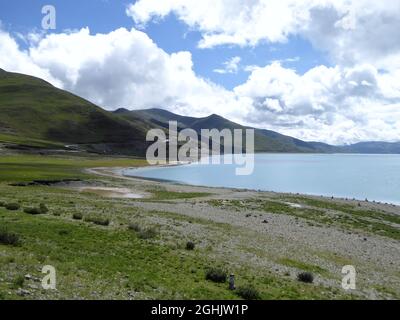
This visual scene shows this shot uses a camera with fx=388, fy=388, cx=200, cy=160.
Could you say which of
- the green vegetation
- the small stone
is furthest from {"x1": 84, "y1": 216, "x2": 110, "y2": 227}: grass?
the green vegetation

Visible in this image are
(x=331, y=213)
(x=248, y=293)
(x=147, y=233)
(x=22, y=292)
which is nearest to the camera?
(x=22, y=292)

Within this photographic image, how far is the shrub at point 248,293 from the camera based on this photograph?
2016cm

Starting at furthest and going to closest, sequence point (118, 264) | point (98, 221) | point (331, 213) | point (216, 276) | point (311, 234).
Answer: point (331, 213)
point (311, 234)
point (98, 221)
point (118, 264)
point (216, 276)

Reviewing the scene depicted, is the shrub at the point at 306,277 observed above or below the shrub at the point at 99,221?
below

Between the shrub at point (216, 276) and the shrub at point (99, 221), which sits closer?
the shrub at point (216, 276)

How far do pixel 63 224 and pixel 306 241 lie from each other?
2400cm

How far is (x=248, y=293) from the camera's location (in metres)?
20.2

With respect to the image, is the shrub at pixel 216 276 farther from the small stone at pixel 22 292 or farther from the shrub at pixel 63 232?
the shrub at pixel 63 232

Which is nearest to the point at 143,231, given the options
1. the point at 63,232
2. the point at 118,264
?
the point at 63,232

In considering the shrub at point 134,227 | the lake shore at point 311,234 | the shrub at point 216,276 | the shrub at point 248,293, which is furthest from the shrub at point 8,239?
the lake shore at point 311,234

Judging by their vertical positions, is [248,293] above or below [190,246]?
below

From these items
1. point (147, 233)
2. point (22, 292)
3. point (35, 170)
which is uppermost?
point (35, 170)

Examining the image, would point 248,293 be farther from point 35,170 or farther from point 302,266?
point 35,170

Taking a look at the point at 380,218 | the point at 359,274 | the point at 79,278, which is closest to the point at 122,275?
the point at 79,278
